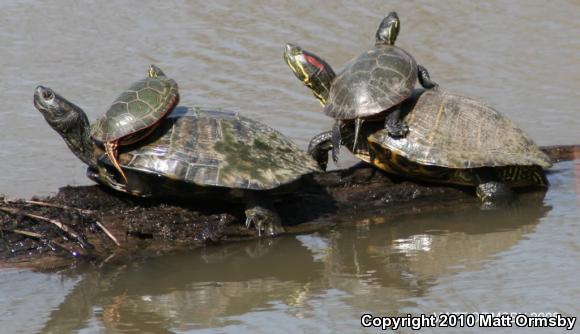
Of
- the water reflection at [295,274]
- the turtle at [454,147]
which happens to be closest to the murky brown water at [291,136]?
the water reflection at [295,274]

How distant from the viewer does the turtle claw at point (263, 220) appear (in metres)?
6.49

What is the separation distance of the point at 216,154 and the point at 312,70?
1759 mm

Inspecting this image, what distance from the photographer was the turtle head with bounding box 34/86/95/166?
255 inches

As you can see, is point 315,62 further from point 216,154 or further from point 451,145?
point 216,154

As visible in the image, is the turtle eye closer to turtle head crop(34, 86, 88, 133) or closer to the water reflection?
turtle head crop(34, 86, 88, 133)

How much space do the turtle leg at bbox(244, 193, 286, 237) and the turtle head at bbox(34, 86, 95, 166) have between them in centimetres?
111

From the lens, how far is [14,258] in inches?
236

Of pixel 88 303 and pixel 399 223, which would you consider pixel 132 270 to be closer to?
pixel 88 303

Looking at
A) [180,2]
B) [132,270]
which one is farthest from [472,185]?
[180,2]

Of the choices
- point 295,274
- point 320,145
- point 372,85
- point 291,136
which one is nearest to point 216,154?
point 295,274

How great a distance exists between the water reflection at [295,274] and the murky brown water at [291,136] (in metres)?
0.01

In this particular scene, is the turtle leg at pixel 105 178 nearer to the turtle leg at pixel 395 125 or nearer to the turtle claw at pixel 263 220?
the turtle claw at pixel 263 220

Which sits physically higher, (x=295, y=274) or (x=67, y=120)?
(x=67, y=120)

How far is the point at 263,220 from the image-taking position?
6.52m
